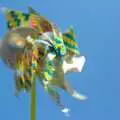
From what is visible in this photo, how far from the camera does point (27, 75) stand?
958cm

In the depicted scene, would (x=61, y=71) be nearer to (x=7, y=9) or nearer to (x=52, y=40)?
(x=52, y=40)

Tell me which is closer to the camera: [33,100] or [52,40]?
[33,100]

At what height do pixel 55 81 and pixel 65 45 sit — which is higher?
pixel 65 45

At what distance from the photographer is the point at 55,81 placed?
31.7 feet

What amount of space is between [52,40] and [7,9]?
917mm

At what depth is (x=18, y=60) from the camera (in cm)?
970

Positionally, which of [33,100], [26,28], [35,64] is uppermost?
[26,28]

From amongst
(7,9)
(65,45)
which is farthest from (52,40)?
(7,9)

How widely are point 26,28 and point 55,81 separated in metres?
1.01

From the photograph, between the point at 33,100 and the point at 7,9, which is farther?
the point at 7,9

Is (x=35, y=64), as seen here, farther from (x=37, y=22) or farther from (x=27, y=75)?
(x=37, y=22)

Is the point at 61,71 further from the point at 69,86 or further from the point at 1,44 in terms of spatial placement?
the point at 1,44

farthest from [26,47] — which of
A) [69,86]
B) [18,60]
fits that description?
[69,86]

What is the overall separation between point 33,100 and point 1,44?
109 cm
